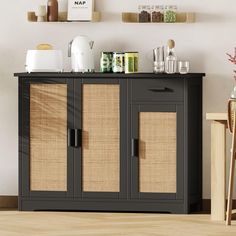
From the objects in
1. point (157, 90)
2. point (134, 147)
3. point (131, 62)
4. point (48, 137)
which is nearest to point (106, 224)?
point (134, 147)

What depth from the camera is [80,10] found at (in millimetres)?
7098

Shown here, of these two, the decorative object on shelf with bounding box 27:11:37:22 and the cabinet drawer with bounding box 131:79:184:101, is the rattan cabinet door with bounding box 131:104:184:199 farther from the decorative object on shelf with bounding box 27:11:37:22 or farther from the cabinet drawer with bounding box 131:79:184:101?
the decorative object on shelf with bounding box 27:11:37:22

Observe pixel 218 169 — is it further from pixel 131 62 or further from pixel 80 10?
pixel 80 10

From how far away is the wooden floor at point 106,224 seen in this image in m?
6.10

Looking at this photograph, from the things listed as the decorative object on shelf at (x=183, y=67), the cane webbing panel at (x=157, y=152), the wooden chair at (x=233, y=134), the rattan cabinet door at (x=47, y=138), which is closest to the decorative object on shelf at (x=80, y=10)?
the rattan cabinet door at (x=47, y=138)

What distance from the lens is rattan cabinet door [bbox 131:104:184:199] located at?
6762 millimetres

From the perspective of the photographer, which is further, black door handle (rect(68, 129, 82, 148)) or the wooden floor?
black door handle (rect(68, 129, 82, 148))

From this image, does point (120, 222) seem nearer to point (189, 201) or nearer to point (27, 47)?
point (189, 201)

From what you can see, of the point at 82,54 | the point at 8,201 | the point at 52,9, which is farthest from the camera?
the point at 8,201

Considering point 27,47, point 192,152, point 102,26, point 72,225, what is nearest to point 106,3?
point 102,26

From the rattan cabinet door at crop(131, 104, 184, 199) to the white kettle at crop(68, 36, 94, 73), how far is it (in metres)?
0.50

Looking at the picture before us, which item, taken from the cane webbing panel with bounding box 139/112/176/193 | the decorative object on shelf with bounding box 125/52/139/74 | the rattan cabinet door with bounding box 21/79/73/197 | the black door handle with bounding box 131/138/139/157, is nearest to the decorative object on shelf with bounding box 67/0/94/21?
the decorative object on shelf with bounding box 125/52/139/74

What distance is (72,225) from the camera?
20.9 feet

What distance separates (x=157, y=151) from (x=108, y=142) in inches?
14.2
